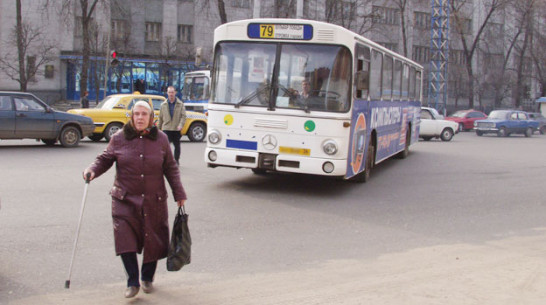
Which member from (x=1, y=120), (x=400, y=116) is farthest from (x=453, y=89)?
(x=1, y=120)

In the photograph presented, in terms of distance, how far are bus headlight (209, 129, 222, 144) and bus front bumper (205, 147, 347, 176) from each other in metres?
0.15

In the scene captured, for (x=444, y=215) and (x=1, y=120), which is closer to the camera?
(x=444, y=215)

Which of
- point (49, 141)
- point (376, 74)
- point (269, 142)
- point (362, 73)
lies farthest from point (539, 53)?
point (269, 142)

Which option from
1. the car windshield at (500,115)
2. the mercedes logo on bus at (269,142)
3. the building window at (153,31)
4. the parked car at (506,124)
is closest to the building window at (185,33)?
the building window at (153,31)

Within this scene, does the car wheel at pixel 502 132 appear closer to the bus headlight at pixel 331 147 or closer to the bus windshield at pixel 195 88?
the bus windshield at pixel 195 88

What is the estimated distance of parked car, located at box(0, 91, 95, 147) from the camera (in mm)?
16547

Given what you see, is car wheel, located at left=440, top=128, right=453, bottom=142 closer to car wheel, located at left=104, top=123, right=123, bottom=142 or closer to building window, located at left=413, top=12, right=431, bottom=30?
car wheel, located at left=104, top=123, right=123, bottom=142

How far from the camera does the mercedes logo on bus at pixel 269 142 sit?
10.5 meters

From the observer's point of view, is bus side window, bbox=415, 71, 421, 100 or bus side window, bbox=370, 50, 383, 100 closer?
bus side window, bbox=370, 50, 383, 100

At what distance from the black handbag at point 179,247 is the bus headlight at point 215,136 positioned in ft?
19.1

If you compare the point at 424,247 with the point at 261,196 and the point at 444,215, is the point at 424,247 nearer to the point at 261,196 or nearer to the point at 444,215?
the point at 444,215

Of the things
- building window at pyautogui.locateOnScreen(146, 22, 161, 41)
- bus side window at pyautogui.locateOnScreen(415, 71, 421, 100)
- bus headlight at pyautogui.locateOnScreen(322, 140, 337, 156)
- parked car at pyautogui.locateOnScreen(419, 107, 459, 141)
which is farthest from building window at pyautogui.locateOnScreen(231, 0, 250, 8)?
bus headlight at pyautogui.locateOnScreen(322, 140, 337, 156)

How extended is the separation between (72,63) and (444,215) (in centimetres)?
3966

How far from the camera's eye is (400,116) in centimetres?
1666
